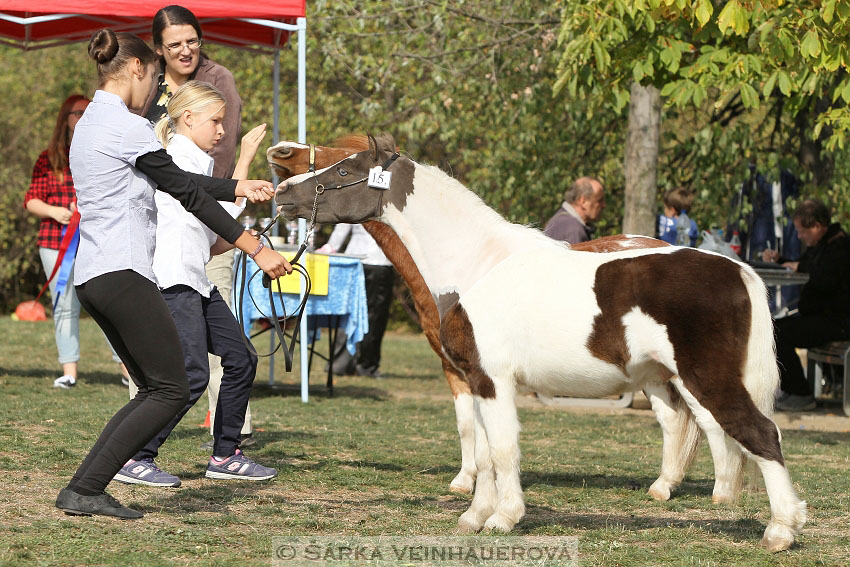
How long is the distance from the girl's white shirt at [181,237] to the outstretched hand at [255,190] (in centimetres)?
80

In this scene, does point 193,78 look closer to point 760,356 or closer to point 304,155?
point 304,155

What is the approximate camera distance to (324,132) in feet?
73.7

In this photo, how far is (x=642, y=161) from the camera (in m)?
11.2

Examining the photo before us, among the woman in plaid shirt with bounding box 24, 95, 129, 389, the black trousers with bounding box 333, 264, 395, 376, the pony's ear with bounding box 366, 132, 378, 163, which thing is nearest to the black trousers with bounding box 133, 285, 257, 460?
the pony's ear with bounding box 366, 132, 378, 163

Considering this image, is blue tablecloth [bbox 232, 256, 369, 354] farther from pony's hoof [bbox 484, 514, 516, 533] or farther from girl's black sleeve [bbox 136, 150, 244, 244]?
pony's hoof [bbox 484, 514, 516, 533]

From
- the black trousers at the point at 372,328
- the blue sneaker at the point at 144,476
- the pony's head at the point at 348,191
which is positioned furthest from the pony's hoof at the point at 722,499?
the black trousers at the point at 372,328

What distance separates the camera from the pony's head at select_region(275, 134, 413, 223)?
5.02m

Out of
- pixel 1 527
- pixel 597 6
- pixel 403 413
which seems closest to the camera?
pixel 1 527

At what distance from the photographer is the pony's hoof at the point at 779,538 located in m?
4.45

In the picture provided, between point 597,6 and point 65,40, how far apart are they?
5.23 m

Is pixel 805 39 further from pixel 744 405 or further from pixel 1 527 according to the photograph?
pixel 1 527

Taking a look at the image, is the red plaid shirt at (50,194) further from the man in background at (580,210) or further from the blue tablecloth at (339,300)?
the man in background at (580,210)

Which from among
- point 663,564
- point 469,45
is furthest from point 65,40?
point 663,564

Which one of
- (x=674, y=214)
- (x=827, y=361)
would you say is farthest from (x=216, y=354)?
(x=674, y=214)
